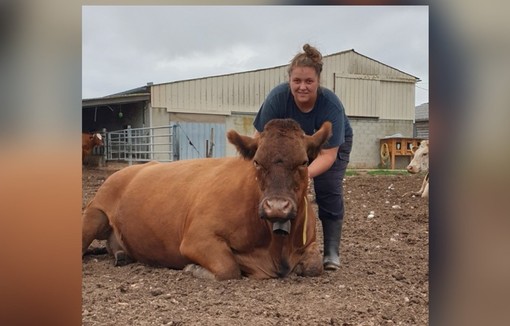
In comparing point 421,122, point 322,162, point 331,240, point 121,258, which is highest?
point 421,122

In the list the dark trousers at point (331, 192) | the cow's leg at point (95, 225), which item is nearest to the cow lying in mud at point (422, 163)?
the dark trousers at point (331, 192)

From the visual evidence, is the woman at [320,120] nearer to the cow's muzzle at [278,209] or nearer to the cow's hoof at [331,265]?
the cow's hoof at [331,265]

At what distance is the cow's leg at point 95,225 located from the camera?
8.63 feet

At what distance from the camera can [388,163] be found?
1903 millimetres

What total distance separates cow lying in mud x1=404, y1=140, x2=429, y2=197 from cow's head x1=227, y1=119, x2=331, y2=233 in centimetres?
38

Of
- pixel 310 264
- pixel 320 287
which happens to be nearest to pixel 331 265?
pixel 310 264

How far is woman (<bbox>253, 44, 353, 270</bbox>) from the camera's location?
1.92 meters

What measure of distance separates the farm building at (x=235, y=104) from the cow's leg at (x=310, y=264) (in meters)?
0.44

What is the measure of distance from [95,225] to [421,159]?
1.64m

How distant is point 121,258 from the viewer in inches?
97.9

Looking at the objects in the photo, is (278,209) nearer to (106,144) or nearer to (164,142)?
(164,142)

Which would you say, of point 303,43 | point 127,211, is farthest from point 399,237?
point 127,211
